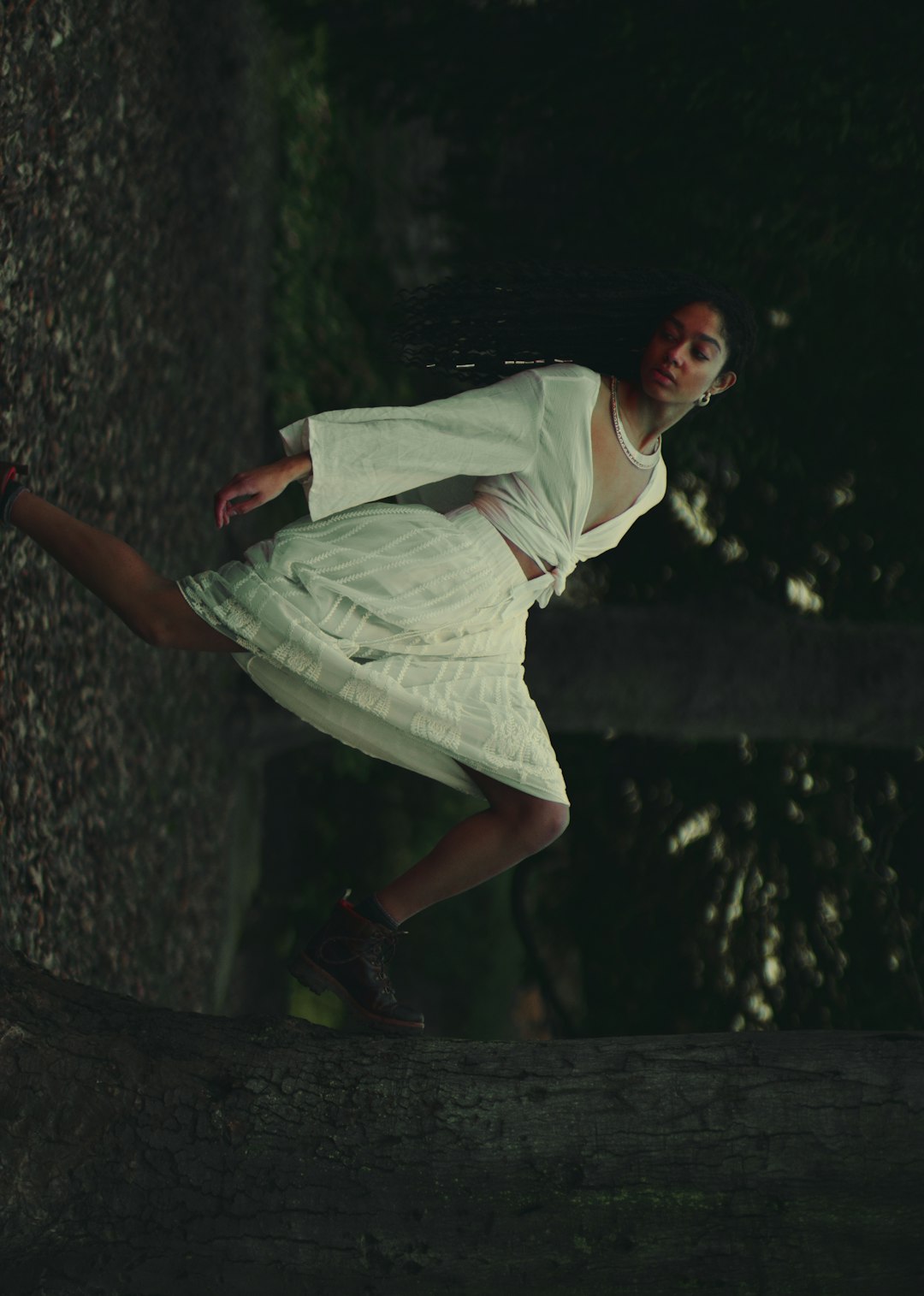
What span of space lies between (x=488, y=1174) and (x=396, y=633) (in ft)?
3.97

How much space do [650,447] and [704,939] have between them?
15.0 ft

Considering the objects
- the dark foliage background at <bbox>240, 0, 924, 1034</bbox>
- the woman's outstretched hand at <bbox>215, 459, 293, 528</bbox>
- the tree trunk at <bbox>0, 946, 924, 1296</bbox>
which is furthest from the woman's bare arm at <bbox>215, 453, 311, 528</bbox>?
the dark foliage background at <bbox>240, 0, 924, 1034</bbox>

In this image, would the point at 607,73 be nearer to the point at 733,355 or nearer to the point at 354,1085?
the point at 733,355

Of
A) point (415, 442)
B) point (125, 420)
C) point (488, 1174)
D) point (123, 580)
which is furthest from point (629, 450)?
point (125, 420)

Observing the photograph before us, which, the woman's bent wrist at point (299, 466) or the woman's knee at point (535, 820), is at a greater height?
the woman's bent wrist at point (299, 466)

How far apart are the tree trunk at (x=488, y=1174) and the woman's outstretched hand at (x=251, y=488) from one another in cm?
119

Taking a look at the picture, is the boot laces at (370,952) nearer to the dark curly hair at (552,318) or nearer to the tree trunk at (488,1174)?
the tree trunk at (488,1174)

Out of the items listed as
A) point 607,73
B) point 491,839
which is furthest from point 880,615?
point 491,839

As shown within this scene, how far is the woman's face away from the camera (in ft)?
11.4

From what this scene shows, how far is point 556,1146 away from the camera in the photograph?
2.73m

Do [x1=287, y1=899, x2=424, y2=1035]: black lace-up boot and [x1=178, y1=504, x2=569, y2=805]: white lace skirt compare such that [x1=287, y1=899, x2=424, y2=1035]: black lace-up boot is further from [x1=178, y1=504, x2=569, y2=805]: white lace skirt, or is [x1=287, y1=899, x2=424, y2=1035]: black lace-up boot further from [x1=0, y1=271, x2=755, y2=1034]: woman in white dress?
[x1=178, y1=504, x2=569, y2=805]: white lace skirt

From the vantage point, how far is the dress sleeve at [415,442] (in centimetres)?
322

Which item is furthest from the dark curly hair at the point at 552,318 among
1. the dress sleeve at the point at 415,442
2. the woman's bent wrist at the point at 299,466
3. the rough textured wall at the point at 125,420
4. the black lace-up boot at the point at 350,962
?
the rough textured wall at the point at 125,420

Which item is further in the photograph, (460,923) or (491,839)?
(460,923)
